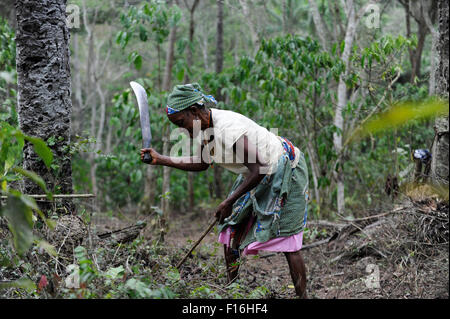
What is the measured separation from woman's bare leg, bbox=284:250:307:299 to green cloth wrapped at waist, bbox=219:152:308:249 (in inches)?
6.0

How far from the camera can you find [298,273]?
311 centimetres

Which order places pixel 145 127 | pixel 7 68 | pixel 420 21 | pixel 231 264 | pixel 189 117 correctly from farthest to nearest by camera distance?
pixel 420 21, pixel 7 68, pixel 231 264, pixel 145 127, pixel 189 117

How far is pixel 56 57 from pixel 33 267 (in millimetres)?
1510

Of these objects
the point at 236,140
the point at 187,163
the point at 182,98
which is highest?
the point at 182,98

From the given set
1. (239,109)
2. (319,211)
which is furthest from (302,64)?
(319,211)

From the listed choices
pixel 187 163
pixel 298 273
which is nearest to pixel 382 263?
pixel 298 273

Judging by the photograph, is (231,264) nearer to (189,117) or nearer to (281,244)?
(281,244)

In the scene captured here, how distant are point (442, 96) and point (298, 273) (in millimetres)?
1488

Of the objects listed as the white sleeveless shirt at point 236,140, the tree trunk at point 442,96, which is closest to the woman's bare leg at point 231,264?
the white sleeveless shirt at point 236,140

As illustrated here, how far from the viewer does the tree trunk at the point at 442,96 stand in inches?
119

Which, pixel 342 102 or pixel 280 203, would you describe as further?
pixel 342 102

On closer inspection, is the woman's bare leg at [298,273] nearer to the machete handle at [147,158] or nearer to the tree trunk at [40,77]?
the machete handle at [147,158]

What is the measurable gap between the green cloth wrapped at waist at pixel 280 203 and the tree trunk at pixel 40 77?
1.36 m

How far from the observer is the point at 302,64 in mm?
5605
